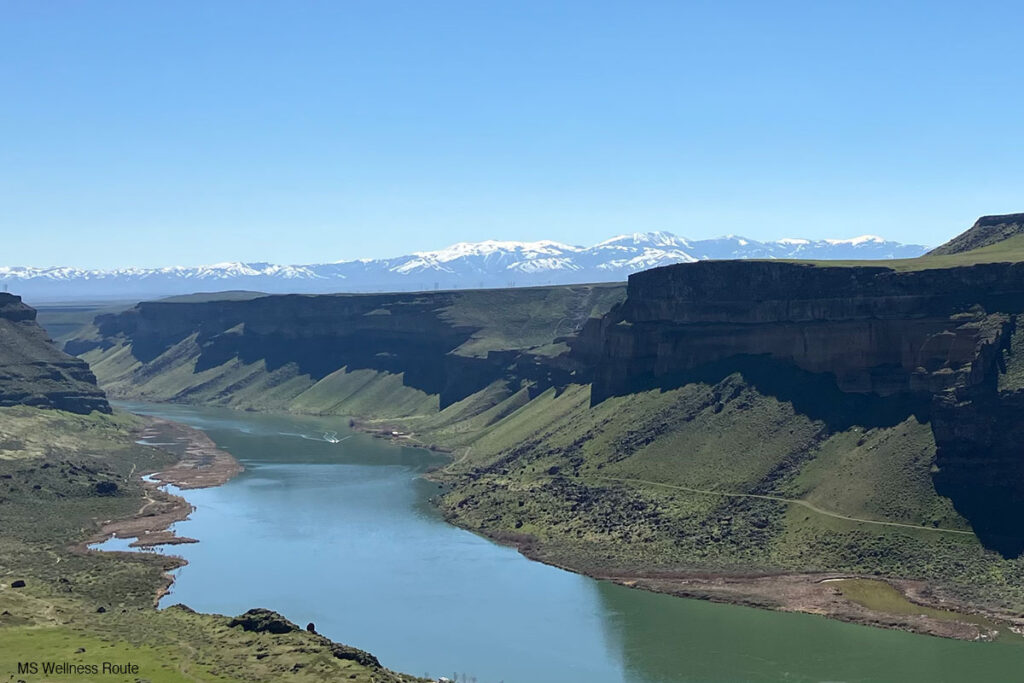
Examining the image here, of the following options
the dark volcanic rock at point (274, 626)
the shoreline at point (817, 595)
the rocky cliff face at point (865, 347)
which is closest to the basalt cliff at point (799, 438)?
the rocky cliff face at point (865, 347)

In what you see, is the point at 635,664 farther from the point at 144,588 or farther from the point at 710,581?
the point at 144,588

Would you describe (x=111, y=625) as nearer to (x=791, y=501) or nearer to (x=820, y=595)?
(x=820, y=595)

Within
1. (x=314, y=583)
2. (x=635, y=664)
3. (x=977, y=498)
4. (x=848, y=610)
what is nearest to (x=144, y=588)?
(x=314, y=583)

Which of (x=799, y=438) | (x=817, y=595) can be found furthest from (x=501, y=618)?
(x=799, y=438)

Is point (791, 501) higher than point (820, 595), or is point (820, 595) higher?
point (791, 501)

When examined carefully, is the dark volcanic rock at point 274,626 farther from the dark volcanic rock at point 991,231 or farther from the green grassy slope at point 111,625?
the dark volcanic rock at point 991,231

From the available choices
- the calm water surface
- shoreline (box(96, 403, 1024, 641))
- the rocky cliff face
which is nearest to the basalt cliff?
the rocky cliff face
